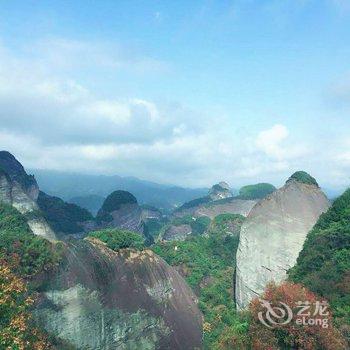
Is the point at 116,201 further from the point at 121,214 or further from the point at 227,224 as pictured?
the point at 227,224

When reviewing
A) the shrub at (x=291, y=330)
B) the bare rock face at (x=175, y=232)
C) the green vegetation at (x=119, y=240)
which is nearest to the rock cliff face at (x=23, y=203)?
the green vegetation at (x=119, y=240)

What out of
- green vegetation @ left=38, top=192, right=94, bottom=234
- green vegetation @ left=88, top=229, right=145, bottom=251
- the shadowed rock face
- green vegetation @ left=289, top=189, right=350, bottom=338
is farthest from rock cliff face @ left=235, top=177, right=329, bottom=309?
the shadowed rock face

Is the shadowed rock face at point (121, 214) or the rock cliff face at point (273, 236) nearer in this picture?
the rock cliff face at point (273, 236)

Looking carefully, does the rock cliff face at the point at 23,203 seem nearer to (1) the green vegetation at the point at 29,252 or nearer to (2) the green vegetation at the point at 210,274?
(2) the green vegetation at the point at 210,274

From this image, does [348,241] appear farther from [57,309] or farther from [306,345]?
[57,309]

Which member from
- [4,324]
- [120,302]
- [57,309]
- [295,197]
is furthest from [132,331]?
[295,197]

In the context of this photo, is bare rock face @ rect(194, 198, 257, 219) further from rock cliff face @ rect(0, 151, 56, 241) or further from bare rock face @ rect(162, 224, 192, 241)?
rock cliff face @ rect(0, 151, 56, 241)
